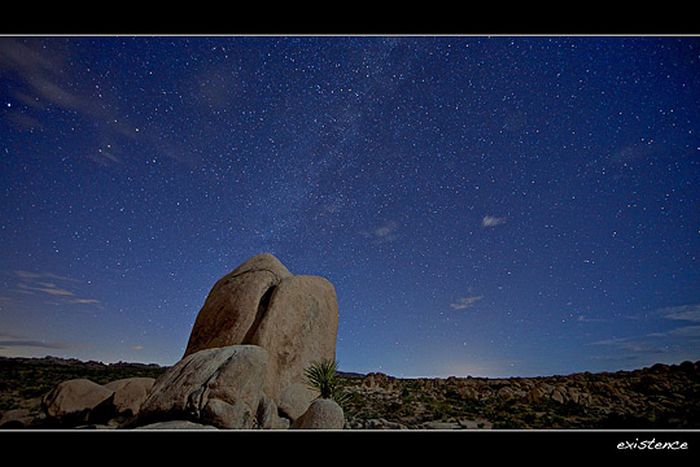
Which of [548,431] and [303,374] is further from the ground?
[303,374]

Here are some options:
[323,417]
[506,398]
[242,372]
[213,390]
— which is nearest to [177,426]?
[213,390]

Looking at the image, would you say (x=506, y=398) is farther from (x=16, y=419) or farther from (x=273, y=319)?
(x=16, y=419)

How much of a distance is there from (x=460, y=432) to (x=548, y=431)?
0.86 meters


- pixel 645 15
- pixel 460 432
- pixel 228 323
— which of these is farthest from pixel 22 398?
pixel 645 15

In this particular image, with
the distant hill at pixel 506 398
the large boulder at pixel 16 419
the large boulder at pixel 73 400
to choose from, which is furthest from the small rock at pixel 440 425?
the large boulder at pixel 16 419

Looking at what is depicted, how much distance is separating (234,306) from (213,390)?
285cm

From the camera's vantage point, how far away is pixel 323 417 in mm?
5344

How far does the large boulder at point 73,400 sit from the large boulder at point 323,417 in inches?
146

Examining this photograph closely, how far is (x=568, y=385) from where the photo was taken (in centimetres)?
644

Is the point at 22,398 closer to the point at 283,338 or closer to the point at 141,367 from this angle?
the point at 141,367

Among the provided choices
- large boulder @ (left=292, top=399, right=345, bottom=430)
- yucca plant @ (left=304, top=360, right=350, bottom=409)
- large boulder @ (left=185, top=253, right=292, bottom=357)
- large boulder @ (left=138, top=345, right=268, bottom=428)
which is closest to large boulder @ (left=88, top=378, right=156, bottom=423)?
large boulder @ (left=185, top=253, right=292, bottom=357)

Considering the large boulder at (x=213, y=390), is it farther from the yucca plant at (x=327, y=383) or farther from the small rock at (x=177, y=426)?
the yucca plant at (x=327, y=383)
